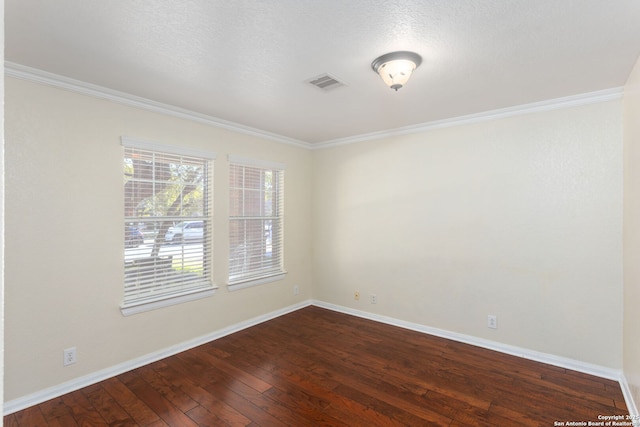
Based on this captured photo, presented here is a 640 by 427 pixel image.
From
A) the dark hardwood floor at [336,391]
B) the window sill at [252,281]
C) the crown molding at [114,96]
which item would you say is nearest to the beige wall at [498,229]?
the dark hardwood floor at [336,391]

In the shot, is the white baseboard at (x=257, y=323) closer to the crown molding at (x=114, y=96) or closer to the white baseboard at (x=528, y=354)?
the white baseboard at (x=528, y=354)

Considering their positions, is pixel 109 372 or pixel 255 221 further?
pixel 255 221

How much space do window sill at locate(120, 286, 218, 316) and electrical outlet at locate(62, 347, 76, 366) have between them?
17.4 inches

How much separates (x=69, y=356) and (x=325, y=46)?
10.3 ft

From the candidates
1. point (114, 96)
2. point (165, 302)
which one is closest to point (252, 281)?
point (165, 302)

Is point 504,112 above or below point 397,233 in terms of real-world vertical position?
above

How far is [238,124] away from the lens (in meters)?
3.94

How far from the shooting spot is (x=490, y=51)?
2.20m

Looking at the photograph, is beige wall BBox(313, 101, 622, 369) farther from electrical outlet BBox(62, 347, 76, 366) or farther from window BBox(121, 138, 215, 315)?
electrical outlet BBox(62, 347, 76, 366)

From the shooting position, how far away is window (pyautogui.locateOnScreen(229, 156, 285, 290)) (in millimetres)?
4023

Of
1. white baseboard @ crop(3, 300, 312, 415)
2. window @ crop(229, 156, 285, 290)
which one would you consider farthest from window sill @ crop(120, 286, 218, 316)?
white baseboard @ crop(3, 300, 312, 415)

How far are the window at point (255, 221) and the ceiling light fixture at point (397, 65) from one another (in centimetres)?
224

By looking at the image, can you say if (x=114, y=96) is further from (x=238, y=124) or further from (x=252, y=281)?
(x=252, y=281)

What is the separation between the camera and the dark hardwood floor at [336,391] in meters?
2.36
